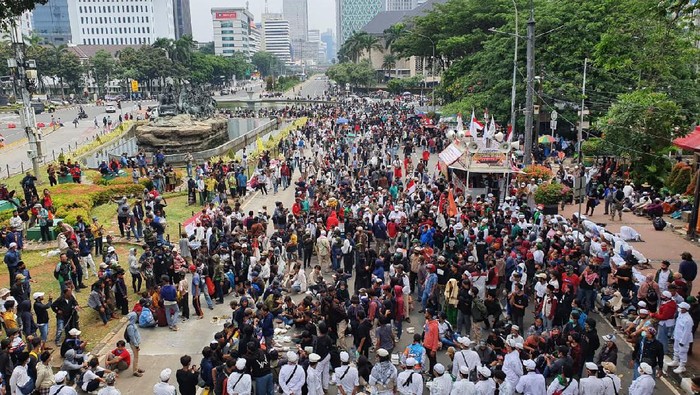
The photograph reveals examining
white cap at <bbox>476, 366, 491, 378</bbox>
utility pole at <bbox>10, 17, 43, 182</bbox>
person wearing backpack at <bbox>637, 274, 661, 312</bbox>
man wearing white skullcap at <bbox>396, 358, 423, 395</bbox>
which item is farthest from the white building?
A: white cap at <bbox>476, 366, 491, 378</bbox>

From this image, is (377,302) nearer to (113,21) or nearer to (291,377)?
(291,377)

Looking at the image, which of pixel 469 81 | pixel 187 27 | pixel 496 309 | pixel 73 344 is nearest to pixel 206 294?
pixel 73 344

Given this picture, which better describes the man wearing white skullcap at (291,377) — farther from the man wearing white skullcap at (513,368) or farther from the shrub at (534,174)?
the shrub at (534,174)

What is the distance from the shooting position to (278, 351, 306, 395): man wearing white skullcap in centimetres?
921

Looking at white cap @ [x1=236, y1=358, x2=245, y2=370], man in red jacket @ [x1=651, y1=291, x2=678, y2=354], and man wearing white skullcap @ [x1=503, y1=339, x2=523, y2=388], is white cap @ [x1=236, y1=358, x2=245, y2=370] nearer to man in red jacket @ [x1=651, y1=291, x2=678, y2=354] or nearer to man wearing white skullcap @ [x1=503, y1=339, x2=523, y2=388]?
man wearing white skullcap @ [x1=503, y1=339, x2=523, y2=388]

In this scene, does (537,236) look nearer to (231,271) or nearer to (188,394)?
(231,271)

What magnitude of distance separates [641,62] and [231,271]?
68.4 ft

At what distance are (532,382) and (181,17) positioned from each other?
651ft

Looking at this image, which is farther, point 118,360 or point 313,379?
point 118,360

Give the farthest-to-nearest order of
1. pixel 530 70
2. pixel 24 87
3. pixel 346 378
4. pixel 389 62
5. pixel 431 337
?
pixel 389 62 → pixel 24 87 → pixel 530 70 → pixel 431 337 → pixel 346 378

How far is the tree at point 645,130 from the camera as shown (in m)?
23.4

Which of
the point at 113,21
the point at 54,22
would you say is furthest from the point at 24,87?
the point at 54,22

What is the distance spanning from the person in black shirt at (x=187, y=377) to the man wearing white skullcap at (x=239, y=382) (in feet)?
2.27

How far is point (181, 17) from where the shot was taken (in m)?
189
